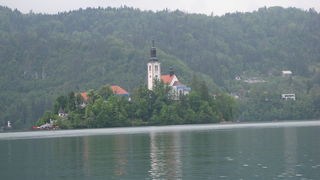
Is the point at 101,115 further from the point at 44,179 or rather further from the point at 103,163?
the point at 44,179

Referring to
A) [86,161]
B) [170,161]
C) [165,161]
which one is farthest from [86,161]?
[170,161]

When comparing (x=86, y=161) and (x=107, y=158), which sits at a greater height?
(x=107, y=158)

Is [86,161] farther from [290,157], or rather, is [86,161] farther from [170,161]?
[290,157]

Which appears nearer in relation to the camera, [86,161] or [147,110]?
[86,161]

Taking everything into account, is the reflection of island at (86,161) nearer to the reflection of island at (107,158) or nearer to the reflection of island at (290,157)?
the reflection of island at (107,158)

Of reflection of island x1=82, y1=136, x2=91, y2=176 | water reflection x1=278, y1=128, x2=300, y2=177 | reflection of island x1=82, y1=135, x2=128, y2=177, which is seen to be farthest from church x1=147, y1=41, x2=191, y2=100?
water reflection x1=278, y1=128, x2=300, y2=177

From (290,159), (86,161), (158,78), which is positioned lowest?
(86,161)

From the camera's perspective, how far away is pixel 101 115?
482 feet

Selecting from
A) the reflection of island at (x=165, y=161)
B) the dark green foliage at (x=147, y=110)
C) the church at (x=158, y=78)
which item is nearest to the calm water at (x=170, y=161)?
the reflection of island at (x=165, y=161)

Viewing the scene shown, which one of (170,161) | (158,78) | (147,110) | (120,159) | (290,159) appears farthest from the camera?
(158,78)

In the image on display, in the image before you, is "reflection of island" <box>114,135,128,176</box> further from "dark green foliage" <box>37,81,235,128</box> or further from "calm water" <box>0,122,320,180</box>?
"dark green foliage" <box>37,81,235,128</box>

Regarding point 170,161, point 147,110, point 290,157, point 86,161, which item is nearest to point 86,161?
point 86,161

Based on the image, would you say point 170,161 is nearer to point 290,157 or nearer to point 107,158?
point 107,158

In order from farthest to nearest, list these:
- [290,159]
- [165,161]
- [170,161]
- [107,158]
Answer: [107,158]
[165,161]
[170,161]
[290,159]
